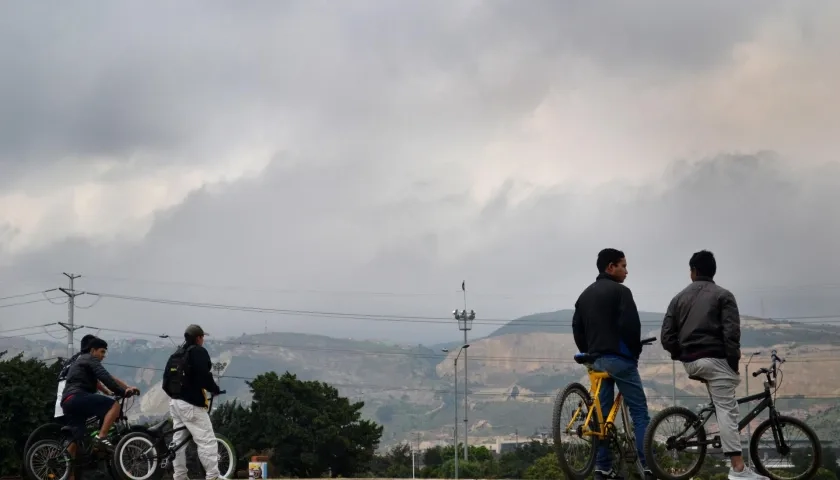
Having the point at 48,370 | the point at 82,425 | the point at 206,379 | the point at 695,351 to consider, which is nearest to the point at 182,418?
the point at 206,379

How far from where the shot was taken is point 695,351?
1175 cm

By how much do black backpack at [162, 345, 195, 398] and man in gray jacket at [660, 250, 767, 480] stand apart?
21.7 feet

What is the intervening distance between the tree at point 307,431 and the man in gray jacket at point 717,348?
77.1 metres

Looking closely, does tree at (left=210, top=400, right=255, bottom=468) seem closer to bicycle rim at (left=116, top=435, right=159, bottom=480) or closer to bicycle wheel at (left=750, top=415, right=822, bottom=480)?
bicycle rim at (left=116, top=435, right=159, bottom=480)

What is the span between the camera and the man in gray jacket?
11594mm

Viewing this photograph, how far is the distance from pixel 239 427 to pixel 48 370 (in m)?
52.8

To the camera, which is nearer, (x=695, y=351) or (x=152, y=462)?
(x=695, y=351)

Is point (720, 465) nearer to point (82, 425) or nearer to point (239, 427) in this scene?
point (82, 425)

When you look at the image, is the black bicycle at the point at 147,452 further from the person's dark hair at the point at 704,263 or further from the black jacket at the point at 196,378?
the person's dark hair at the point at 704,263

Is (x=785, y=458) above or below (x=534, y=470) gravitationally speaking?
above

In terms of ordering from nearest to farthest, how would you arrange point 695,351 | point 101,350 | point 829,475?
point 695,351 < point 101,350 < point 829,475

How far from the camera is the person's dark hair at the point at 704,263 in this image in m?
12.0

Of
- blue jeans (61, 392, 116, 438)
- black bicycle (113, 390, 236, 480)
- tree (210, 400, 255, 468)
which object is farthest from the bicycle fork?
tree (210, 400, 255, 468)

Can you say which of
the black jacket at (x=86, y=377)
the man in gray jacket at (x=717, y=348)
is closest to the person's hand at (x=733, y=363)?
the man in gray jacket at (x=717, y=348)
